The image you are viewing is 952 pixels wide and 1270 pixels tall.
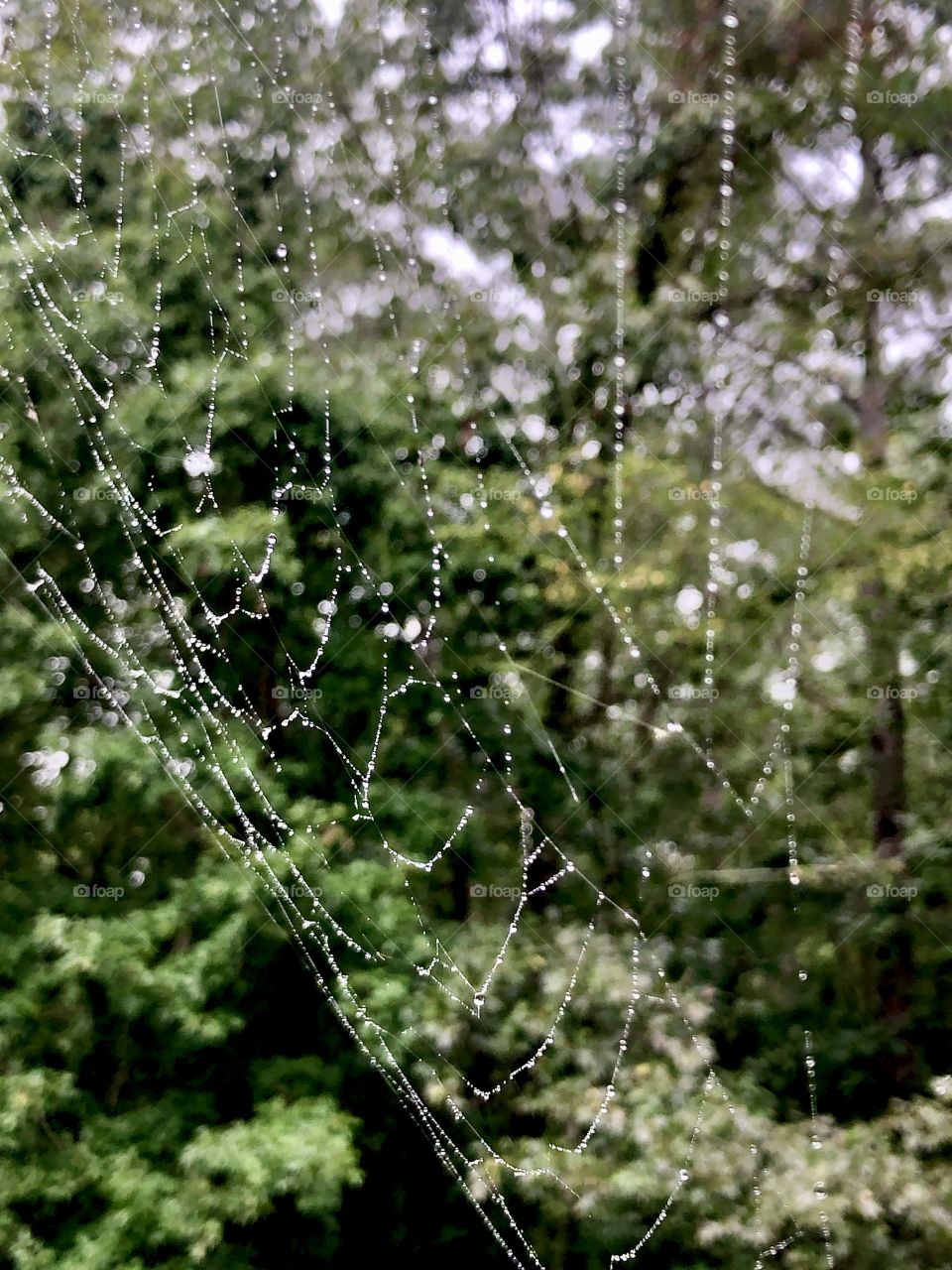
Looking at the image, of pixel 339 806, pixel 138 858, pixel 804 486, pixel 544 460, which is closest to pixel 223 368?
pixel 544 460

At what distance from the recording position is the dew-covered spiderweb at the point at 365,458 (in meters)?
3.74

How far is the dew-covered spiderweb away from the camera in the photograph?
12.3ft

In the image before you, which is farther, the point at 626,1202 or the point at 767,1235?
the point at 626,1202

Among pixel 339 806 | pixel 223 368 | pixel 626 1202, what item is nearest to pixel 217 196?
pixel 223 368

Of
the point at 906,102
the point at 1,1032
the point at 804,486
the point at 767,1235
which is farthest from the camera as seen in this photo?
the point at 804,486

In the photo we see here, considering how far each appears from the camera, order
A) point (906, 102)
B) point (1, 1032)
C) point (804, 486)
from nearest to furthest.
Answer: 1. point (1, 1032)
2. point (906, 102)
3. point (804, 486)

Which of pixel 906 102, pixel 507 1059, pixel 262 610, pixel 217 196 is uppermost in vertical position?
pixel 906 102

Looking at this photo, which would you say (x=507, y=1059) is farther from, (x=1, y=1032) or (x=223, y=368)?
(x=223, y=368)

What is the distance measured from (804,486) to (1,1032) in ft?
12.7

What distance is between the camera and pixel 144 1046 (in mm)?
3982

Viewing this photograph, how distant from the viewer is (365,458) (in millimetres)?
4066

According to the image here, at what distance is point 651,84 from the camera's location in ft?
12.9

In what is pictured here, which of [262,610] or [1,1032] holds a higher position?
[262,610]

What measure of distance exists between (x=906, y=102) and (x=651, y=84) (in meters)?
1.03
